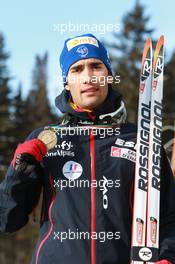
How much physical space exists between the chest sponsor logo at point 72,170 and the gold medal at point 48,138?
0.50 ft

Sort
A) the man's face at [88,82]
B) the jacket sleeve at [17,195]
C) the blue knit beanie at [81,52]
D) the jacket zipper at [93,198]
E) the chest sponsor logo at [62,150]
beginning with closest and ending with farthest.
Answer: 1. the jacket zipper at [93,198]
2. the jacket sleeve at [17,195]
3. the chest sponsor logo at [62,150]
4. the man's face at [88,82]
5. the blue knit beanie at [81,52]

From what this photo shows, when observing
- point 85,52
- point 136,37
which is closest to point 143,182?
point 85,52

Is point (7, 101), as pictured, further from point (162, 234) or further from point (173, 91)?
point (162, 234)

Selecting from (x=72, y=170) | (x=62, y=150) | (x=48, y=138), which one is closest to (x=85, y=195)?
(x=72, y=170)

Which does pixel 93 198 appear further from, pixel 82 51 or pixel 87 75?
pixel 82 51

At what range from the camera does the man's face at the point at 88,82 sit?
11.3ft

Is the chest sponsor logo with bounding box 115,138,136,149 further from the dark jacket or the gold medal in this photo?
the gold medal

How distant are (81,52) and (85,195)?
97 cm

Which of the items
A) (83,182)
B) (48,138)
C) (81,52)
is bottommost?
(83,182)

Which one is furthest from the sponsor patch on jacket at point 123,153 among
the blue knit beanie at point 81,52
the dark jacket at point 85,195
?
the blue knit beanie at point 81,52

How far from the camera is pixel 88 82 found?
3.44 meters

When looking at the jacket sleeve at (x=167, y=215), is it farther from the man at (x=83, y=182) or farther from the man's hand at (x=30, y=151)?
the man's hand at (x=30, y=151)

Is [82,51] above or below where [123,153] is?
above

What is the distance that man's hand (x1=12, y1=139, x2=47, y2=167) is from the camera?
3221 millimetres
